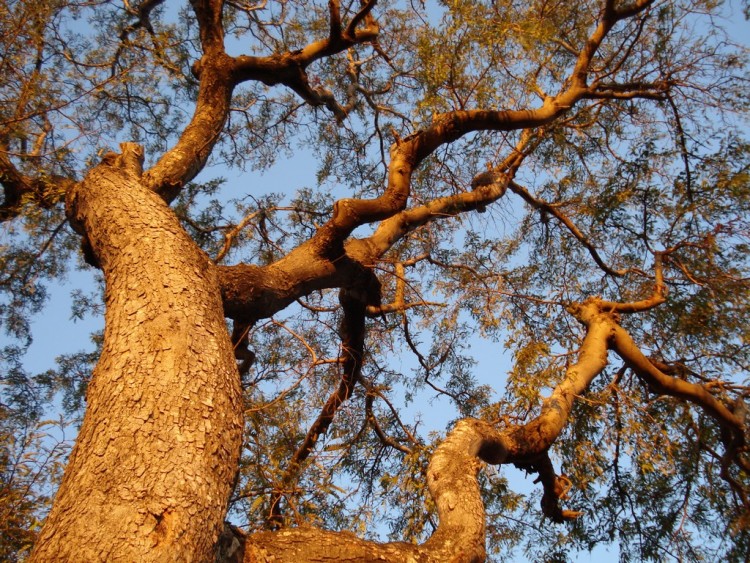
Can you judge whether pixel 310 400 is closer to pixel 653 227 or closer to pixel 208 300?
pixel 208 300

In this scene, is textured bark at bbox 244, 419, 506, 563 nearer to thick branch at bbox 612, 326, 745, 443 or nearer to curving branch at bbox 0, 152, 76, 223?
thick branch at bbox 612, 326, 745, 443

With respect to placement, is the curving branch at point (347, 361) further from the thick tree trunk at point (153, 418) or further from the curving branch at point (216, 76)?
the thick tree trunk at point (153, 418)

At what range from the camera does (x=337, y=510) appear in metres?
5.22

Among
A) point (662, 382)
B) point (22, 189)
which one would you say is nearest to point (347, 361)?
point (662, 382)

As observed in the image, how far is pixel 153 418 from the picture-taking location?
2.09 m

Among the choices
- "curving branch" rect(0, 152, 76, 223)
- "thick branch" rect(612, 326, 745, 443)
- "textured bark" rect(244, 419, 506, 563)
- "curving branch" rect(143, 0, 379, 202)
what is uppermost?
"curving branch" rect(143, 0, 379, 202)

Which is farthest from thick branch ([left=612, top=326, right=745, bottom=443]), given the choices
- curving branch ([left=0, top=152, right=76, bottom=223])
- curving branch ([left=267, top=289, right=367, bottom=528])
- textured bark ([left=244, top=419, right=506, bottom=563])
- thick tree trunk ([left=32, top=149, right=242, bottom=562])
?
curving branch ([left=0, top=152, right=76, bottom=223])

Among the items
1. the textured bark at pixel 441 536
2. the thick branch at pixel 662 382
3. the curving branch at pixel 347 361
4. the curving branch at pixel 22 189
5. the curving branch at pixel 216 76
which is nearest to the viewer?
the textured bark at pixel 441 536

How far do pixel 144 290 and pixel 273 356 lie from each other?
3.72 m

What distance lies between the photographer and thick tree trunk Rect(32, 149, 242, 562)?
5.88 ft

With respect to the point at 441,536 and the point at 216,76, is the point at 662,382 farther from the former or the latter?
the point at 216,76

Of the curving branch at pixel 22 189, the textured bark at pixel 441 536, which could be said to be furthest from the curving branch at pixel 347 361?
the curving branch at pixel 22 189

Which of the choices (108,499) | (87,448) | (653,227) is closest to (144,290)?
(87,448)

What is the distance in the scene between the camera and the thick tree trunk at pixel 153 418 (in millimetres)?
1792
